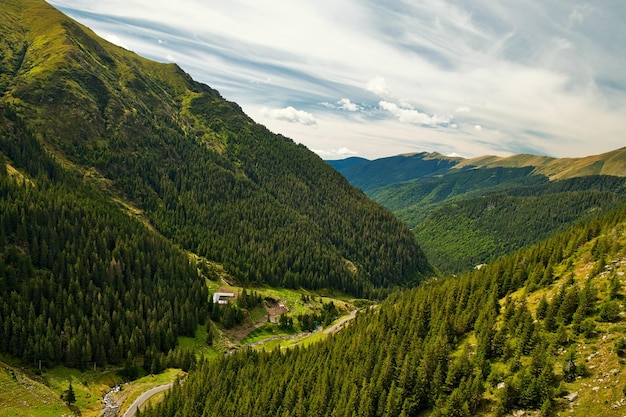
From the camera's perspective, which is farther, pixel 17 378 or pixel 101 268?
pixel 101 268

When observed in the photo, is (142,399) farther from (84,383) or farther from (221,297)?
(221,297)

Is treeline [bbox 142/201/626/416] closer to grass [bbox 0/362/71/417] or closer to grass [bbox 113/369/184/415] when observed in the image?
grass [bbox 113/369/184/415]

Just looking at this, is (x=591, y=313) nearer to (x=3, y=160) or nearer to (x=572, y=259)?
(x=572, y=259)

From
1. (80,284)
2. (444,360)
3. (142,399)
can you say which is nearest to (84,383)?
(142,399)

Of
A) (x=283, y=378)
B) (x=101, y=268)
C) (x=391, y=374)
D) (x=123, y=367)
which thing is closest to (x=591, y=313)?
(x=391, y=374)

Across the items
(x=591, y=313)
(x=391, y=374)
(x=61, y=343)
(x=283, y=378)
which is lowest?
(x=61, y=343)

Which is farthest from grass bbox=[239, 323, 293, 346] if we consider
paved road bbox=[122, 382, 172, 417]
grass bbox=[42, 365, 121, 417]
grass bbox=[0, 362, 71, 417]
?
grass bbox=[0, 362, 71, 417]

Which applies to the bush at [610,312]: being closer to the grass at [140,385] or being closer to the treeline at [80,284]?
the grass at [140,385]
